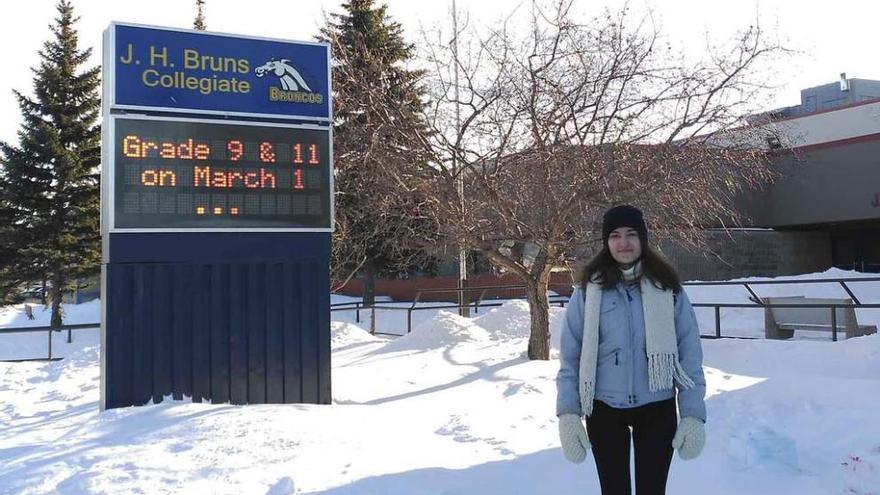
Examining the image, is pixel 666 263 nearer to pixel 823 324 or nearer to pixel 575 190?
pixel 575 190

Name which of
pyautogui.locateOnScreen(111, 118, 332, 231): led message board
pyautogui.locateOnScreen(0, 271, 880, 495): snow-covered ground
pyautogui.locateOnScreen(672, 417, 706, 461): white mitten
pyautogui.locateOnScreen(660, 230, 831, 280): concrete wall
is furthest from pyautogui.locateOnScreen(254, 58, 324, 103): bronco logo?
pyautogui.locateOnScreen(660, 230, 831, 280): concrete wall

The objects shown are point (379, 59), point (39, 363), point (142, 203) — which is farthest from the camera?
point (39, 363)

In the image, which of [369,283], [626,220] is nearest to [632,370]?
[626,220]

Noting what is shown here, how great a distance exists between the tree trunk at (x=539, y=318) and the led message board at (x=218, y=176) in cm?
393

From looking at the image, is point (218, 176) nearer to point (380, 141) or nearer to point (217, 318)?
point (217, 318)

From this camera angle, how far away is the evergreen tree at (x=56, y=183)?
2622 cm

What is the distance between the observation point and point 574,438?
3.24 m

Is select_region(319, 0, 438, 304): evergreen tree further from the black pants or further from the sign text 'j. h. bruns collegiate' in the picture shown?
the black pants

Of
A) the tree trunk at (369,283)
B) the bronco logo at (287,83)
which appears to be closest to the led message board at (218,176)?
the bronco logo at (287,83)

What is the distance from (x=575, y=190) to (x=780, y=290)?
1492cm

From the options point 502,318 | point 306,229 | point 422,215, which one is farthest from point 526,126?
point 502,318

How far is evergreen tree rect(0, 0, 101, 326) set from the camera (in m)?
26.2

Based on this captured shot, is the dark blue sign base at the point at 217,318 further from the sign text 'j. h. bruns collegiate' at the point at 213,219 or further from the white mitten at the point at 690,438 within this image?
the white mitten at the point at 690,438

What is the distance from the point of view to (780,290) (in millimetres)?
21531
